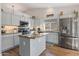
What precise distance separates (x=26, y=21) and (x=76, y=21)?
3.00ft

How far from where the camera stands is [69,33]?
214 cm

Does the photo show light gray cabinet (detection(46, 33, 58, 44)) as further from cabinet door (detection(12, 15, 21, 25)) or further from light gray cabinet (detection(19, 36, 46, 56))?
cabinet door (detection(12, 15, 21, 25))

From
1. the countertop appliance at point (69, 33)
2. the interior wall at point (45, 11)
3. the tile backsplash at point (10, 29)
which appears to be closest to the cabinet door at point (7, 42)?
the tile backsplash at point (10, 29)

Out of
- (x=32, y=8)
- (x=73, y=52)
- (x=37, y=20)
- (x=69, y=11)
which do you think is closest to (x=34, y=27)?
(x=37, y=20)

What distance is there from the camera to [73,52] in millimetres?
2096

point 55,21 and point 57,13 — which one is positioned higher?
point 57,13

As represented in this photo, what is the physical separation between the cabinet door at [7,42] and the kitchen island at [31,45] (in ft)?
0.60

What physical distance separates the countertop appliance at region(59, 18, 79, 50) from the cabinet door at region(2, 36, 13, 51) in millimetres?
928

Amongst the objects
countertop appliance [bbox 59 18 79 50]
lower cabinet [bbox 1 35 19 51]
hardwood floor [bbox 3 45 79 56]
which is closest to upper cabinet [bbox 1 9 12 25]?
lower cabinet [bbox 1 35 19 51]

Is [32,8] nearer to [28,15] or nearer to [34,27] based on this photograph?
[28,15]

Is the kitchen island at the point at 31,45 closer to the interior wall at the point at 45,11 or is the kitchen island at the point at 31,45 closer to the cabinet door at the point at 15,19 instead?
the cabinet door at the point at 15,19

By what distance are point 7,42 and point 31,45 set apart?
0.44m

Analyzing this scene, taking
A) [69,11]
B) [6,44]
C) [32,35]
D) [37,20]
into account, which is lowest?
[6,44]

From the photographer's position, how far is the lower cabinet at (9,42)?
82.1 inches
